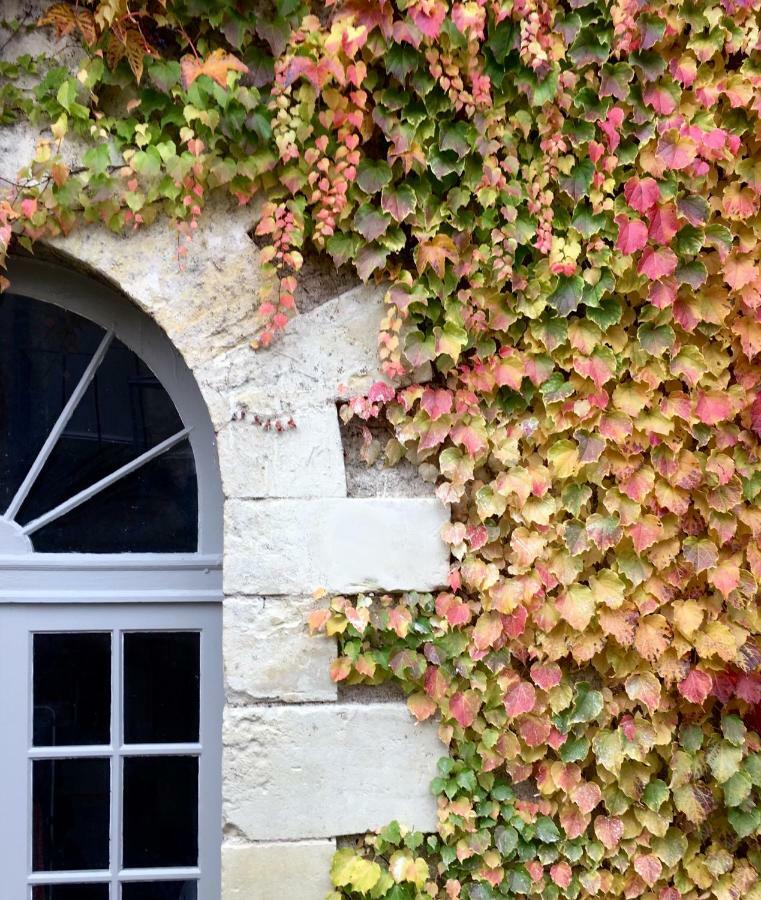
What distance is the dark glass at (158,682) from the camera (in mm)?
2576

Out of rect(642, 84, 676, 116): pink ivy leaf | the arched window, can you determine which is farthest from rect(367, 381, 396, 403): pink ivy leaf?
rect(642, 84, 676, 116): pink ivy leaf

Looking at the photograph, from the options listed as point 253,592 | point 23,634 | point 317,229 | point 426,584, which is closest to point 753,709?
point 426,584

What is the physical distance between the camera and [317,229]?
2264 millimetres

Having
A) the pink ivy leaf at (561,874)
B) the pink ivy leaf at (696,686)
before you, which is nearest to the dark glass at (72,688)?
the pink ivy leaf at (561,874)

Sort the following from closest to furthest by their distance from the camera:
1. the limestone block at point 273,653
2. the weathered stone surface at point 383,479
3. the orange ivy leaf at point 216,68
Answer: the orange ivy leaf at point 216,68
the limestone block at point 273,653
the weathered stone surface at point 383,479

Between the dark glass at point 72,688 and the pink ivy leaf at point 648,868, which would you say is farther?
the dark glass at point 72,688

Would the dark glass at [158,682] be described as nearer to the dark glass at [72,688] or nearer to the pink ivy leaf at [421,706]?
the dark glass at [72,688]

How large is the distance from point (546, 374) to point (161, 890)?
1.98m

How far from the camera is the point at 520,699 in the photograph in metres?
2.28

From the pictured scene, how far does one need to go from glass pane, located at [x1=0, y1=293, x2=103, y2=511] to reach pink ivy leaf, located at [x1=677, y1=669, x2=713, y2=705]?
2.02 m

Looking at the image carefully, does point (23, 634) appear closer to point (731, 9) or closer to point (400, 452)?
point (400, 452)

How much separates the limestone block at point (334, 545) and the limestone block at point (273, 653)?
0.05 m

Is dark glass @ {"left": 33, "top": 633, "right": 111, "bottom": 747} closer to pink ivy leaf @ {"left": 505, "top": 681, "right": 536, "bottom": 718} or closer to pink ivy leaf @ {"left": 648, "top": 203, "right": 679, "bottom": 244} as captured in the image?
pink ivy leaf @ {"left": 505, "top": 681, "right": 536, "bottom": 718}

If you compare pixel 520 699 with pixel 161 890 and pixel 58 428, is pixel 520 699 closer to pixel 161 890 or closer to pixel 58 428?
pixel 161 890
